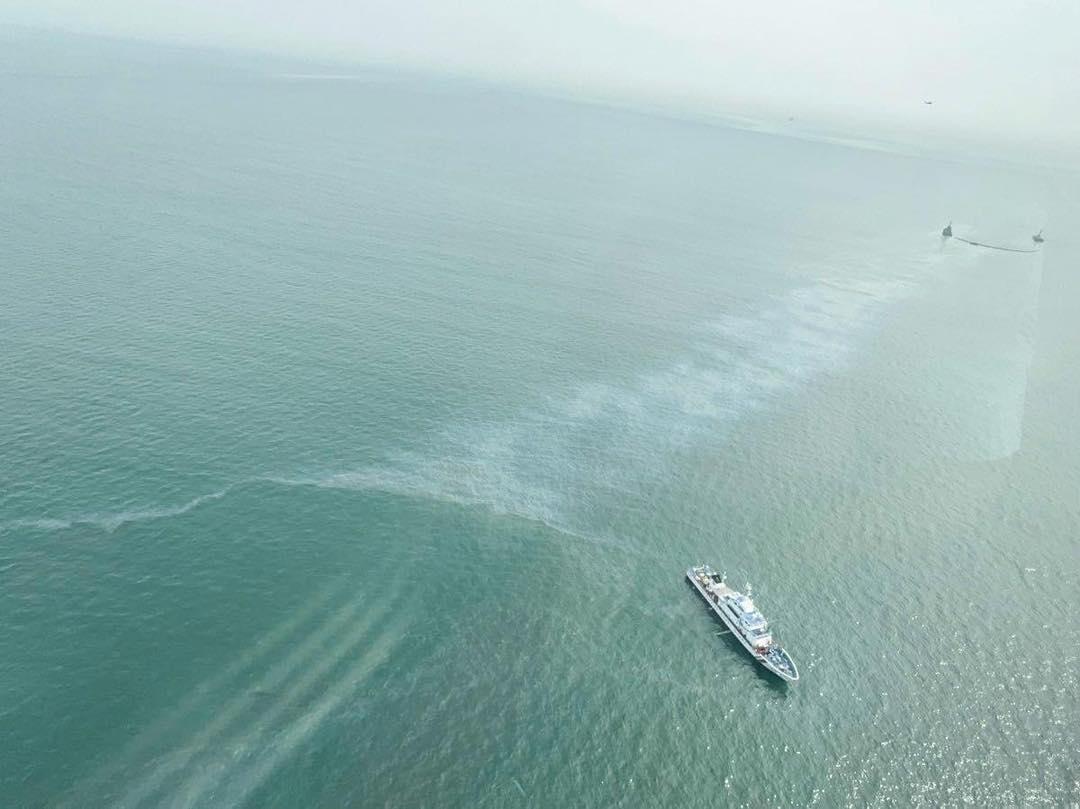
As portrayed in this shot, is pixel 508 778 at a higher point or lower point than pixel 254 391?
lower

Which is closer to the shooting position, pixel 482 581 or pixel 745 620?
pixel 745 620

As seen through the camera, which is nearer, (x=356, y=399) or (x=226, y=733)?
(x=226, y=733)

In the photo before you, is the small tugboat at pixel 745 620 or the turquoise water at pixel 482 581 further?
the small tugboat at pixel 745 620

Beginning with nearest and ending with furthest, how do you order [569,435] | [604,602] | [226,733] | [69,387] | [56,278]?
1. [226,733]
2. [604,602]
3. [69,387]
4. [569,435]
5. [56,278]

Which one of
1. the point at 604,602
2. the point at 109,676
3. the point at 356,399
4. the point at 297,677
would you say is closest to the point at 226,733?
the point at 297,677

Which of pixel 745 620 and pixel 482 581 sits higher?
pixel 745 620

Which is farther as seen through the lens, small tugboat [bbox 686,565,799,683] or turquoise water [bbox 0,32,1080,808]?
small tugboat [bbox 686,565,799,683]

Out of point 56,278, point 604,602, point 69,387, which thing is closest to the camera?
point 604,602

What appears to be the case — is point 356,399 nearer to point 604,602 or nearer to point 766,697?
point 604,602
